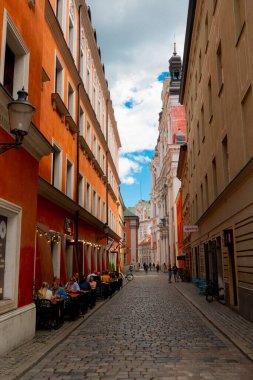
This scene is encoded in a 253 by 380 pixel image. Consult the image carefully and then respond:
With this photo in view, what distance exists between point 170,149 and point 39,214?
49529mm

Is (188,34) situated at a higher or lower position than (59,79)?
higher

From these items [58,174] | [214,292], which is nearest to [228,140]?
[58,174]

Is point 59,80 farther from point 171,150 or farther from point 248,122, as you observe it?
point 171,150

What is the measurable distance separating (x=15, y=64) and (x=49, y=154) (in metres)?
2.66

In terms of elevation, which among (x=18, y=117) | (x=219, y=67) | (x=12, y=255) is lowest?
(x=12, y=255)

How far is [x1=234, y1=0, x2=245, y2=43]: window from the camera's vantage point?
12242 millimetres

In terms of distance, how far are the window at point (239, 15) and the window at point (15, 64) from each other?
6.61m

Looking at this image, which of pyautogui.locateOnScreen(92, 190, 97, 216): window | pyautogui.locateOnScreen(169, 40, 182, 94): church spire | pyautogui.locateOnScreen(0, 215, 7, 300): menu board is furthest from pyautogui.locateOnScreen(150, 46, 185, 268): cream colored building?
pyautogui.locateOnScreen(0, 215, 7, 300): menu board

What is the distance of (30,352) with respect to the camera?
816 centimetres

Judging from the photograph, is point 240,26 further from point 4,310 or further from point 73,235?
point 73,235

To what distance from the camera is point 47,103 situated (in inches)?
595

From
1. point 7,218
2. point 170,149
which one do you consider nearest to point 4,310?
point 7,218

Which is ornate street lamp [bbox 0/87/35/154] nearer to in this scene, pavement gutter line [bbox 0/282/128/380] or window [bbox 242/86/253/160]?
pavement gutter line [bbox 0/282/128/380]

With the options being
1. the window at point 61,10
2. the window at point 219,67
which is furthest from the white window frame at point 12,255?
the window at point 61,10
